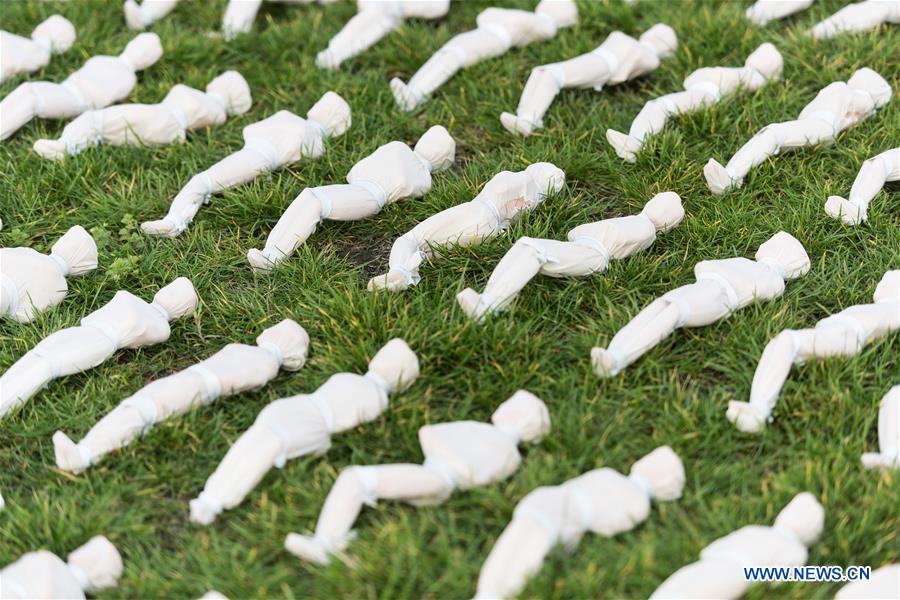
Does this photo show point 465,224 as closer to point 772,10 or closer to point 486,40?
point 486,40

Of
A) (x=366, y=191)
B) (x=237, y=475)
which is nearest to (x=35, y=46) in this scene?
(x=366, y=191)

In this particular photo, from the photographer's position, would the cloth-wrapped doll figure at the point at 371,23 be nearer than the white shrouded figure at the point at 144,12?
Yes

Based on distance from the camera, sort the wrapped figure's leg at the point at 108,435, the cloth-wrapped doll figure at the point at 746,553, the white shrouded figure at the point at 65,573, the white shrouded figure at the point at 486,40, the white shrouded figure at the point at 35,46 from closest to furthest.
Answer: the cloth-wrapped doll figure at the point at 746,553 → the white shrouded figure at the point at 65,573 → the wrapped figure's leg at the point at 108,435 → the white shrouded figure at the point at 486,40 → the white shrouded figure at the point at 35,46

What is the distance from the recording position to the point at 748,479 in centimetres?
271

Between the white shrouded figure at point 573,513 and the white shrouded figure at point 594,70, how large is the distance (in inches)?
62.5

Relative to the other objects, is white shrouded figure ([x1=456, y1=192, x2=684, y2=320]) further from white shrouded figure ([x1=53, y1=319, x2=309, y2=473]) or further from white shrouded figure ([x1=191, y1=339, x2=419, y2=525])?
white shrouded figure ([x1=53, y1=319, x2=309, y2=473])

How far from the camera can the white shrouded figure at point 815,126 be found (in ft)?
11.8

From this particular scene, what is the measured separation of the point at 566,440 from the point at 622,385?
0.87 feet

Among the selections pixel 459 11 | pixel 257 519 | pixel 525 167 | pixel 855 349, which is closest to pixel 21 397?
pixel 257 519

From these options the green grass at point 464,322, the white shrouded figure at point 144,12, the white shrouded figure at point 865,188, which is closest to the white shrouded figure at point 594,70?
the green grass at point 464,322

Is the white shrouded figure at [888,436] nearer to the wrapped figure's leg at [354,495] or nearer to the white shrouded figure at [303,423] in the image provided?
the wrapped figure's leg at [354,495]

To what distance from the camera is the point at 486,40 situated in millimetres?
4270

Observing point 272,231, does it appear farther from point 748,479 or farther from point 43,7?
point 43,7

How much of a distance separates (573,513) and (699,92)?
1921 millimetres
